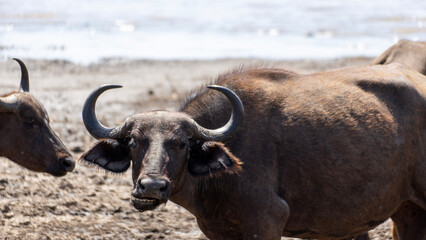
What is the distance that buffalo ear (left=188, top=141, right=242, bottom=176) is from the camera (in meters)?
7.02

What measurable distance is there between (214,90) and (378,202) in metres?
1.93

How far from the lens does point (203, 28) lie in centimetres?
3006

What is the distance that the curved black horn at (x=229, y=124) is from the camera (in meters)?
7.12

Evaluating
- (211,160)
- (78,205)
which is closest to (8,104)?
(78,205)

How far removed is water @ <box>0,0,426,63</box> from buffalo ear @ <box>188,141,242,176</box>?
15.2 meters

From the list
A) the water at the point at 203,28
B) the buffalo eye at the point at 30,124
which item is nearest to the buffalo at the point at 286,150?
the buffalo eye at the point at 30,124

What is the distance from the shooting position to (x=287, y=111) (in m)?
7.68

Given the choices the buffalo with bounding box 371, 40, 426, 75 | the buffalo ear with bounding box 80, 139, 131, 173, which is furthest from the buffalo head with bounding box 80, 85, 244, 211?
the buffalo with bounding box 371, 40, 426, 75

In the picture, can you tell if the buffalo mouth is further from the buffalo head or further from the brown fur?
the brown fur

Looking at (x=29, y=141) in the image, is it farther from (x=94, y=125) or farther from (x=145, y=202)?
(x=145, y=202)

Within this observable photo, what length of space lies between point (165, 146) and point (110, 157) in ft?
2.30

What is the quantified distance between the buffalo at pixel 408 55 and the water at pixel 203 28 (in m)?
9.79

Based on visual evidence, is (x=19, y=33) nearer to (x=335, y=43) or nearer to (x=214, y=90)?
(x=335, y=43)

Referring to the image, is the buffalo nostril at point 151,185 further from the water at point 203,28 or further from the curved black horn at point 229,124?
the water at point 203,28
